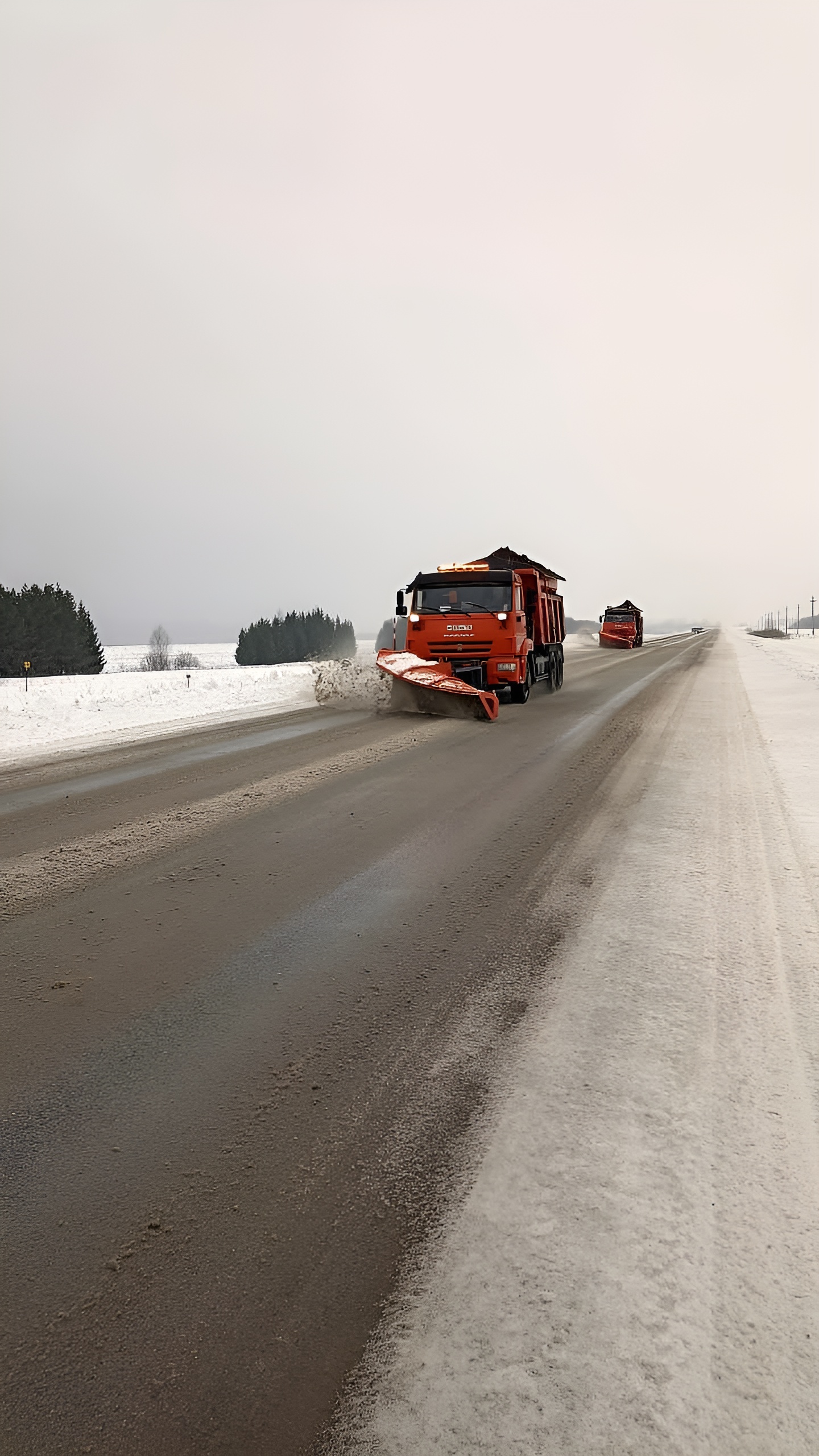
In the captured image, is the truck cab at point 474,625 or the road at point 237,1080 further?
the truck cab at point 474,625

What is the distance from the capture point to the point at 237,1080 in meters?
2.52

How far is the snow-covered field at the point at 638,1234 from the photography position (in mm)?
1414

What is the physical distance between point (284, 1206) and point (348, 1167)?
0.21 meters

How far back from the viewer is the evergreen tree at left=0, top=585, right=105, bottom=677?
232 ft

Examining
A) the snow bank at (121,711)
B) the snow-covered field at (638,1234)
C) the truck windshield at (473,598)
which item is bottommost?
the snow-covered field at (638,1234)

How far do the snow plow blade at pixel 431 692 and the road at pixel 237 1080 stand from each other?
6.04 meters

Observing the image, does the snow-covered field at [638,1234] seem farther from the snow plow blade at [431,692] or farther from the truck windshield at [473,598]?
the truck windshield at [473,598]

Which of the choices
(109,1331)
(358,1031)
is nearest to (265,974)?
(358,1031)

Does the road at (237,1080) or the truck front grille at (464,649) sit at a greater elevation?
the truck front grille at (464,649)

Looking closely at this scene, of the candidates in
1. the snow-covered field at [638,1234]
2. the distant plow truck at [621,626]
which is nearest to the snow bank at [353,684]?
the snow-covered field at [638,1234]

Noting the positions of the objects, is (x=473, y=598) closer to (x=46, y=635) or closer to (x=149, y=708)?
(x=149, y=708)

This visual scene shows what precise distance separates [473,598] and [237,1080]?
471 inches

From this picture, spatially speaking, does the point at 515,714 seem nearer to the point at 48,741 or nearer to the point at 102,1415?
the point at 48,741

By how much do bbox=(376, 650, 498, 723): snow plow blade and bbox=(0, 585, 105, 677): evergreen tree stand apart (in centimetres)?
6700
